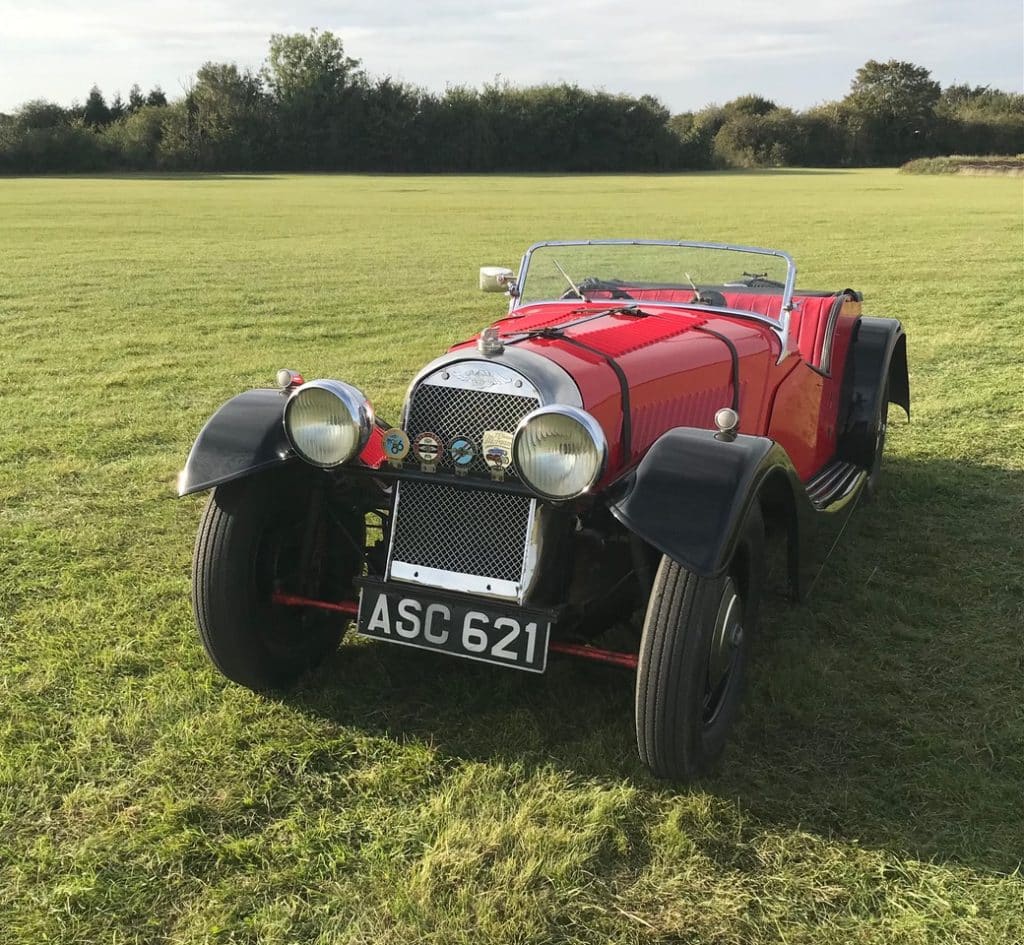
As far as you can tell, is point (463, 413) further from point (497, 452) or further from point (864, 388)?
point (864, 388)

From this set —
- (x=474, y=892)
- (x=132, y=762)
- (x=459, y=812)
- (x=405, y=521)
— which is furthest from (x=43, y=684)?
(x=474, y=892)

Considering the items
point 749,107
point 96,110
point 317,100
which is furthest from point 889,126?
point 96,110

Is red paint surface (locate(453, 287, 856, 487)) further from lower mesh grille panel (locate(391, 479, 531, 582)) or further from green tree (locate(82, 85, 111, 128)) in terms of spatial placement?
green tree (locate(82, 85, 111, 128))

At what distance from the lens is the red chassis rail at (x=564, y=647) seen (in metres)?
2.64

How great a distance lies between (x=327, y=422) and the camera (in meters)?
2.80

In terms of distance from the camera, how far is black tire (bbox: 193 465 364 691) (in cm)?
288

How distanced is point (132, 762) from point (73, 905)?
0.59 metres

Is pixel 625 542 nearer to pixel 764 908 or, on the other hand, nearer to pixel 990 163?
pixel 764 908

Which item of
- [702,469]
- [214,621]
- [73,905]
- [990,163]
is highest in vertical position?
[990,163]

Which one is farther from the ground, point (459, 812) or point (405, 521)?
point (405, 521)

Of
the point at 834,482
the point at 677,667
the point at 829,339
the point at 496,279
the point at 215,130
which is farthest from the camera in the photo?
the point at 215,130

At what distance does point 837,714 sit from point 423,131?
64.4m

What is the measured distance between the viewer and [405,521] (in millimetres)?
2885

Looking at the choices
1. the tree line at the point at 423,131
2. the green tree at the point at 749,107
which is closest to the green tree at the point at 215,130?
the tree line at the point at 423,131
